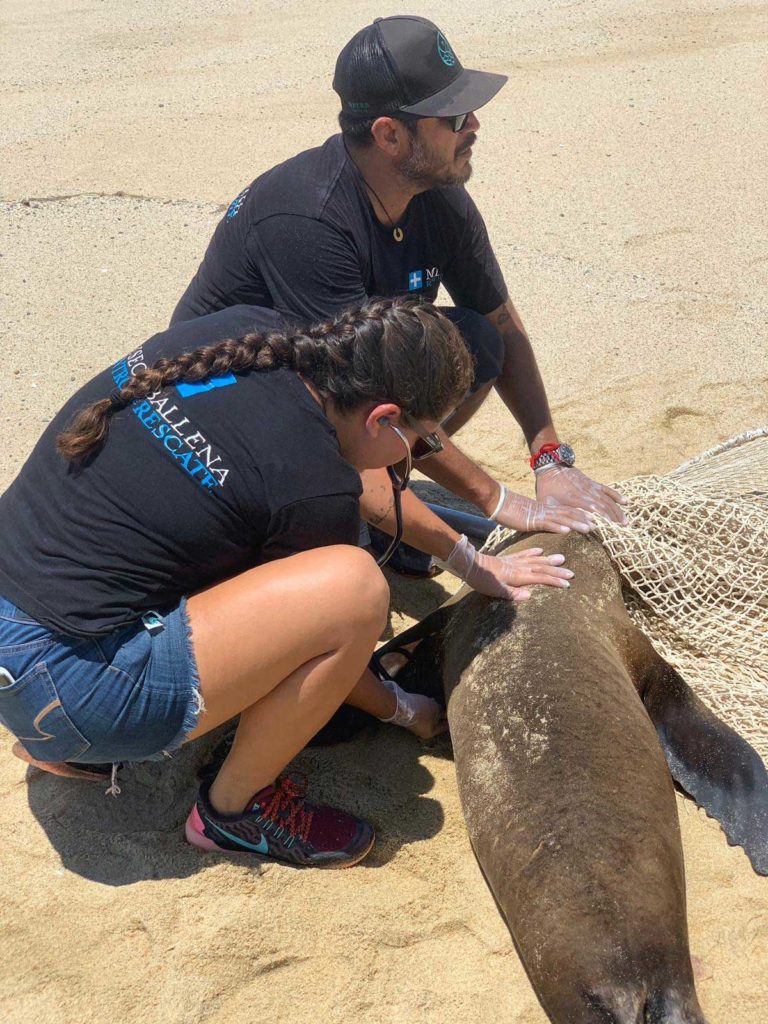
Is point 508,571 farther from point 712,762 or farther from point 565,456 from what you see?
point 712,762

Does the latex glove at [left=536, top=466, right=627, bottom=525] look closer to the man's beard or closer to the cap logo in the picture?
the man's beard

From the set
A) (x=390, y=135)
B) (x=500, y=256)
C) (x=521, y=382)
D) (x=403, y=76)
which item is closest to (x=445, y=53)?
(x=403, y=76)

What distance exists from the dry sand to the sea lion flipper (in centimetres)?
7

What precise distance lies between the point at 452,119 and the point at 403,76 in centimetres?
21

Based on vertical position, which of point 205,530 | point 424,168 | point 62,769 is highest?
point 424,168

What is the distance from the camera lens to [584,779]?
2.68m

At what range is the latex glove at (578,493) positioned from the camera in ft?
11.6

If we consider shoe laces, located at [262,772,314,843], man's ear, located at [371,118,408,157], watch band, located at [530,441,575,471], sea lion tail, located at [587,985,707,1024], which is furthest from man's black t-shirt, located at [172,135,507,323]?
sea lion tail, located at [587,985,707,1024]

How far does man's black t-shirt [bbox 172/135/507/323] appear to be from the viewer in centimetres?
337

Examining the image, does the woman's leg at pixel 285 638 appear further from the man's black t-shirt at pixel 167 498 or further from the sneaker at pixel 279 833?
the sneaker at pixel 279 833

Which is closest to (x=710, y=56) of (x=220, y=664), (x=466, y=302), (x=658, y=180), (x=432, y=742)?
(x=658, y=180)

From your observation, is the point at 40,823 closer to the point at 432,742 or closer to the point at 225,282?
the point at 432,742

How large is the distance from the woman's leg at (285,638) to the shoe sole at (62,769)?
56cm

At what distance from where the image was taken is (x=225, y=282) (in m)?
3.56
